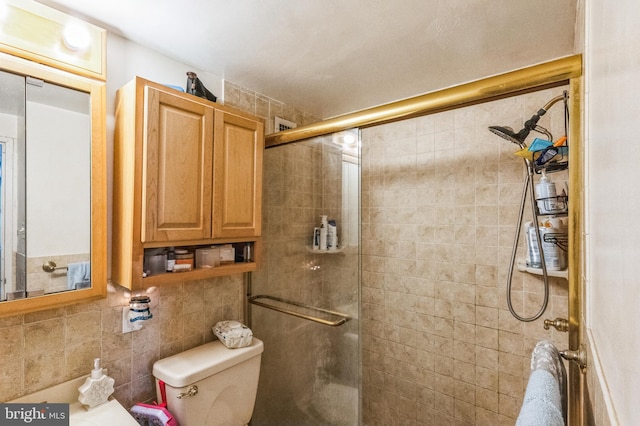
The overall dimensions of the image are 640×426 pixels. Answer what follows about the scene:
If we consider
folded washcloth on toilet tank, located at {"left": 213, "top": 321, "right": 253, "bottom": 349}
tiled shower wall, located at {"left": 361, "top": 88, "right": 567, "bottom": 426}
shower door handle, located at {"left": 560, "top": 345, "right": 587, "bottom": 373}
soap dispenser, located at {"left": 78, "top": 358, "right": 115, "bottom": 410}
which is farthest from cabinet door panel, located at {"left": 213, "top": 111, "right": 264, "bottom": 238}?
shower door handle, located at {"left": 560, "top": 345, "right": 587, "bottom": 373}

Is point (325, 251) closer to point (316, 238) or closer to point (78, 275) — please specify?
point (316, 238)

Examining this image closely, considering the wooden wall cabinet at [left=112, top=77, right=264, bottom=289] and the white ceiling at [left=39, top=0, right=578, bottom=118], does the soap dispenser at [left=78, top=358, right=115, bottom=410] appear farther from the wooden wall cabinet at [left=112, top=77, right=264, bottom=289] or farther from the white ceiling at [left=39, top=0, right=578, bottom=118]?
the white ceiling at [left=39, top=0, right=578, bottom=118]

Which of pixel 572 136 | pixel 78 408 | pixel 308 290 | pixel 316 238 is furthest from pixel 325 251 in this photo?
pixel 78 408

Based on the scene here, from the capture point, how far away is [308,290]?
1.73 metres

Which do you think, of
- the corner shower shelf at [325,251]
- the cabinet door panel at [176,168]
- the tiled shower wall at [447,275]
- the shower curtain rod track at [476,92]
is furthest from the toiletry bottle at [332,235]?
the tiled shower wall at [447,275]

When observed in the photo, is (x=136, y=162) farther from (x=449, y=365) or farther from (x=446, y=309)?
(x=449, y=365)

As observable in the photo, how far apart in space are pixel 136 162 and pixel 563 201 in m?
1.86

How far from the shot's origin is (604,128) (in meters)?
0.52

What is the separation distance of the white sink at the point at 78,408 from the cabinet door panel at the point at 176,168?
678 millimetres

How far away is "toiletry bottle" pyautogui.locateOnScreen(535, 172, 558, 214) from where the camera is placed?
54.2 inches

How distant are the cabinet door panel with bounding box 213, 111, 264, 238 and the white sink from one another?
79 cm

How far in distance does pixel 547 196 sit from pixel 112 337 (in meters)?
2.06

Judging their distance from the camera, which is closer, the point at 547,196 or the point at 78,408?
the point at 78,408

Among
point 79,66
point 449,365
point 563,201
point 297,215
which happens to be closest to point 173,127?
point 79,66
